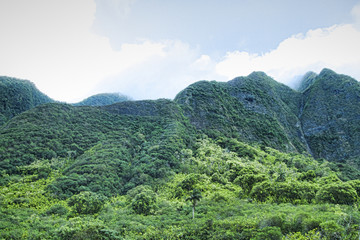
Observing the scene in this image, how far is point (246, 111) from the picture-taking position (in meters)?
126

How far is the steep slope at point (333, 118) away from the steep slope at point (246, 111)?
6.80m

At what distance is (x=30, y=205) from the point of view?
3844 cm

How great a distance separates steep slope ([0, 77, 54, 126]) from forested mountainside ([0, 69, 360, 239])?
3905cm

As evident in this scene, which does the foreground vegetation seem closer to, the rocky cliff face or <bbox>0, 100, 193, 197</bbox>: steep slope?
<bbox>0, 100, 193, 197</bbox>: steep slope

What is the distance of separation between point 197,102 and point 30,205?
8761cm

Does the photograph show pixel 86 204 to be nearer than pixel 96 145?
Yes

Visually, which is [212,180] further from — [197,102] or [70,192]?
[197,102]

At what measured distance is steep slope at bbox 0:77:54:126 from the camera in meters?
105

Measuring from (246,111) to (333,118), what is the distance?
47570 mm

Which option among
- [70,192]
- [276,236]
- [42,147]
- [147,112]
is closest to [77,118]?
[42,147]

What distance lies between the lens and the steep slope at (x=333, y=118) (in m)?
105

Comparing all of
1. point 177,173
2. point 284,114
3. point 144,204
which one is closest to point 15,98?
point 177,173

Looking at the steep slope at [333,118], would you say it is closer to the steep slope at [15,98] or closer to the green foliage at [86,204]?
the green foliage at [86,204]

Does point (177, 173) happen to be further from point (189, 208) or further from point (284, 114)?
point (284, 114)
